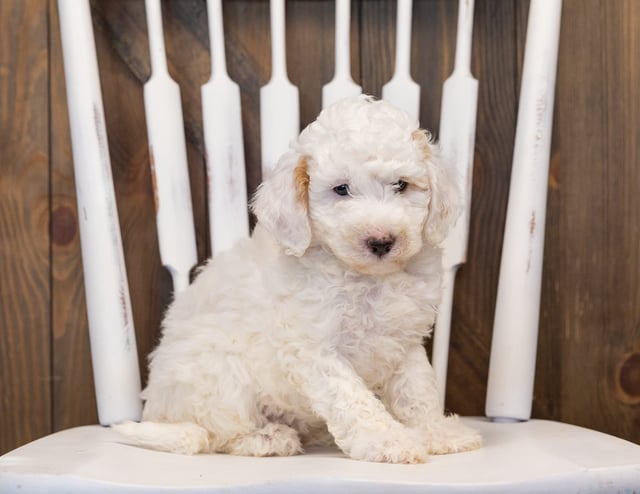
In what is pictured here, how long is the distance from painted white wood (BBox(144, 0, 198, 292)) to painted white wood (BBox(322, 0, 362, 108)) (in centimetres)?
22

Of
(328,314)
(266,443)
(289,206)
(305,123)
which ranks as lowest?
(266,443)

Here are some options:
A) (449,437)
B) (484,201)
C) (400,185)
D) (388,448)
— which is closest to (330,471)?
(388,448)

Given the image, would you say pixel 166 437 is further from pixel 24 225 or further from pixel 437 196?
pixel 24 225

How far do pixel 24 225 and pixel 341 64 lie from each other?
570mm

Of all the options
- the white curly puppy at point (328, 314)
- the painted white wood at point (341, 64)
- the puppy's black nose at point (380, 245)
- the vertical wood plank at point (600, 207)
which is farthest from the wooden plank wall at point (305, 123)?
the puppy's black nose at point (380, 245)

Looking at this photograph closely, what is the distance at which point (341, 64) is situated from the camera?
1.16 meters

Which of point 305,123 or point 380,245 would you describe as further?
point 305,123

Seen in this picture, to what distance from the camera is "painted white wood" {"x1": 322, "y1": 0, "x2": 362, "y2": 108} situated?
3.80 ft

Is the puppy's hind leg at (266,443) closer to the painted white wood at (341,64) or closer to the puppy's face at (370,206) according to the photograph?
the puppy's face at (370,206)

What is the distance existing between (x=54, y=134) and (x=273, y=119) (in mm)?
382

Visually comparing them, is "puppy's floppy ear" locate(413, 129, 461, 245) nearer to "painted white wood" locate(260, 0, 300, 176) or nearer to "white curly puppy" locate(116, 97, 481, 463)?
"white curly puppy" locate(116, 97, 481, 463)

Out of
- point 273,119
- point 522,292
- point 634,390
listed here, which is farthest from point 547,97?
point 634,390

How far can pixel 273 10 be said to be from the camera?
1154 millimetres

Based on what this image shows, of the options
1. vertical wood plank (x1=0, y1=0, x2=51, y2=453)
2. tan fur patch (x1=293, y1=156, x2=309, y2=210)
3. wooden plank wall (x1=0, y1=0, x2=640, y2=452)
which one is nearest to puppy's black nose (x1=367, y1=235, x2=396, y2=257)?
tan fur patch (x1=293, y1=156, x2=309, y2=210)
